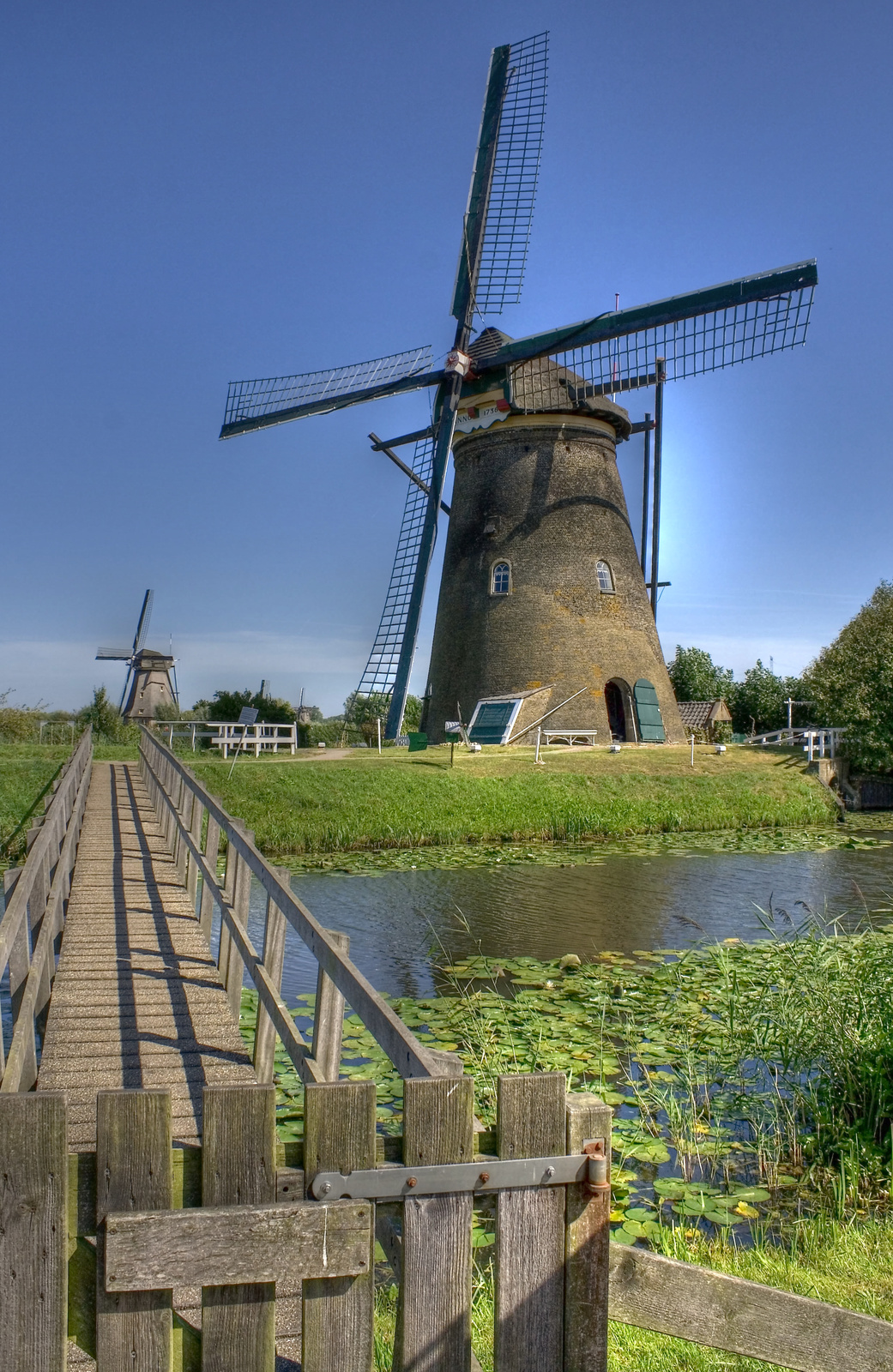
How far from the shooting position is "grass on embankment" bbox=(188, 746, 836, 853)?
55.1ft

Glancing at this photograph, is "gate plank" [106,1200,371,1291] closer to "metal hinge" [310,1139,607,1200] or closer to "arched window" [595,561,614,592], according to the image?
"metal hinge" [310,1139,607,1200]

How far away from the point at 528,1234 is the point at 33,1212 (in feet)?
2.71

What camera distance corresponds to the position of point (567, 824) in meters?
17.9

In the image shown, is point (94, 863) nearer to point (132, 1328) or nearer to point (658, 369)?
point (132, 1328)

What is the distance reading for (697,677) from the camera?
43.1m

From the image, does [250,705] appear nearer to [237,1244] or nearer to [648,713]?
[648,713]

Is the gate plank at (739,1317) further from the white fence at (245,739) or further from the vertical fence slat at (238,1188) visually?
the white fence at (245,739)

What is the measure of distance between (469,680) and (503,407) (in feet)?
18.6

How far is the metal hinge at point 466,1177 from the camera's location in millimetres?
1809

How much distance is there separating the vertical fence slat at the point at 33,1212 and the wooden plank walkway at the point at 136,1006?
72cm

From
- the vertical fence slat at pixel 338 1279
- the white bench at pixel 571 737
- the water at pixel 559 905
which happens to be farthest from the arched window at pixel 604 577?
the vertical fence slat at pixel 338 1279

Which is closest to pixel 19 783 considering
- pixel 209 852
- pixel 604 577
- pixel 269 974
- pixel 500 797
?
pixel 500 797

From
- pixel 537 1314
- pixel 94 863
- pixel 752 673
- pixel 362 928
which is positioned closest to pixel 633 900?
pixel 362 928

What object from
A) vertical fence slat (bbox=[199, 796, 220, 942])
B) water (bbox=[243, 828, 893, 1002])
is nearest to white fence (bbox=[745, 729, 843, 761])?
water (bbox=[243, 828, 893, 1002])
